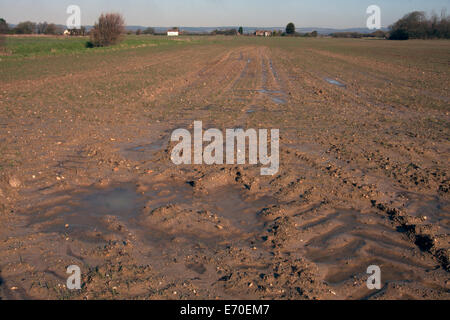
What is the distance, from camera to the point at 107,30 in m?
48.2

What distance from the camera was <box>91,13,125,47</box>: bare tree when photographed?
156 ft

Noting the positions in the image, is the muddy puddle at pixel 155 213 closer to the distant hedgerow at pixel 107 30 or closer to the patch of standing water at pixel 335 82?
the patch of standing water at pixel 335 82

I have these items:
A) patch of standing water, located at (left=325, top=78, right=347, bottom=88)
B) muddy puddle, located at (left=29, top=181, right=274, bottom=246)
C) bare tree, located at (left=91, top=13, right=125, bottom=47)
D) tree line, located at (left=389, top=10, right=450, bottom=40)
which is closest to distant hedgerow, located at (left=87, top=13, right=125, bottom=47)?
bare tree, located at (left=91, top=13, right=125, bottom=47)

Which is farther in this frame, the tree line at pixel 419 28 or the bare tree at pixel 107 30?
the tree line at pixel 419 28

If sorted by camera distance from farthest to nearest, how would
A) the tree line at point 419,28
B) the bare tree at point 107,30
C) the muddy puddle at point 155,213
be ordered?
the tree line at point 419,28 → the bare tree at point 107,30 → the muddy puddle at point 155,213

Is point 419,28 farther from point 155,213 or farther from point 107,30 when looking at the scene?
point 155,213

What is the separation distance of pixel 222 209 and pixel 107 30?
161 feet

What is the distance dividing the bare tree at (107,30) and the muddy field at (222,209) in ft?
135

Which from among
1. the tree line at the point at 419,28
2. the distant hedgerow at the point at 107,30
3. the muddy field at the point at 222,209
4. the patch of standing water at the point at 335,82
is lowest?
the muddy field at the point at 222,209

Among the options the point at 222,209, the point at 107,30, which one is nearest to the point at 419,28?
the point at 107,30

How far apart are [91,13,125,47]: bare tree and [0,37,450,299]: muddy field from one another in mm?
41147

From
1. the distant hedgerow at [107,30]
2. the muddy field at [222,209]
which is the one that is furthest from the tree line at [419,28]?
the muddy field at [222,209]

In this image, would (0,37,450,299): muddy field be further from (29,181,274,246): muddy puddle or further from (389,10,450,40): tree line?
(389,10,450,40): tree line

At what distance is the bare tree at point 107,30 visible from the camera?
4769cm
